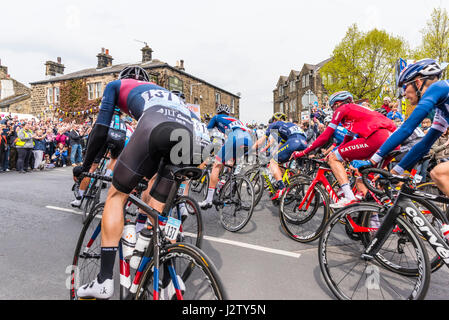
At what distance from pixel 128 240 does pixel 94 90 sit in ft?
117

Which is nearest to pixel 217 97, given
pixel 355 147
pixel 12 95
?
pixel 12 95

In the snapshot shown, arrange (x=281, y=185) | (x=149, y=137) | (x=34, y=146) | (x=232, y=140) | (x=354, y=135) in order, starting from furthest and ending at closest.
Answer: (x=34, y=146) < (x=281, y=185) < (x=232, y=140) < (x=354, y=135) < (x=149, y=137)

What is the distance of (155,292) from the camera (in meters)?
1.84

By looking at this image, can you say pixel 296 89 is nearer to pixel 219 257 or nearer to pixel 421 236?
pixel 219 257

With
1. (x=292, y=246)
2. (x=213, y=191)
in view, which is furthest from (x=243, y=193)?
(x=292, y=246)

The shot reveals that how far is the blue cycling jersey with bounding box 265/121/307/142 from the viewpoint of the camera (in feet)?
20.5

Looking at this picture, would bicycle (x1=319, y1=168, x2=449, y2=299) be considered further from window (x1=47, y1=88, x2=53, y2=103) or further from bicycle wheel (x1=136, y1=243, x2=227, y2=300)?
window (x1=47, y1=88, x2=53, y2=103)

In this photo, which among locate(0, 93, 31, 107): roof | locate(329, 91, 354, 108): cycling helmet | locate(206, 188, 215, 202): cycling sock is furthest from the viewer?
locate(0, 93, 31, 107): roof

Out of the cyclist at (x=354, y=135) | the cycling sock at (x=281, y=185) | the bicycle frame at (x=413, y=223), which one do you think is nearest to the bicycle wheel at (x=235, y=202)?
the cycling sock at (x=281, y=185)

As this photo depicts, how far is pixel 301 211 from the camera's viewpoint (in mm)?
4520

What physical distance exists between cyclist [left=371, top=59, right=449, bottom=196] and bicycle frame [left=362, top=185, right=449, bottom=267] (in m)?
0.23

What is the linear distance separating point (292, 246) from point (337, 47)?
26827mm

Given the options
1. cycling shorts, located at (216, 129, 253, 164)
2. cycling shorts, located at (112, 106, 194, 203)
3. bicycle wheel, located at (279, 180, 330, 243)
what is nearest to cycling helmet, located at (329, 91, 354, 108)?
bicycle wheel, located at (279, 180, 330, 243)

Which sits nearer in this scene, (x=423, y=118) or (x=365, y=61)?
(x=423, y=118)
